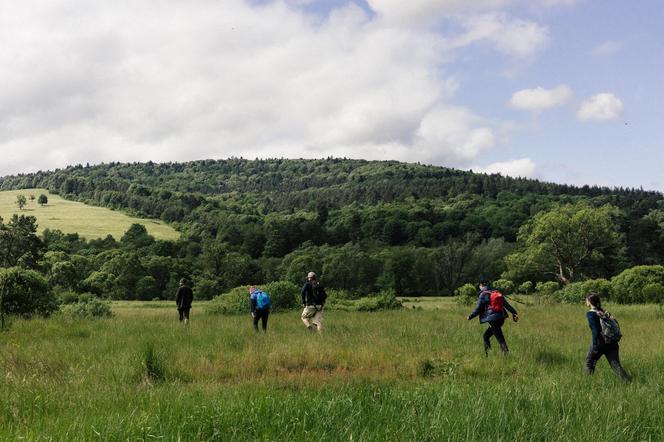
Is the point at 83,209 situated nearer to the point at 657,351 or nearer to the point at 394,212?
the point at 394,212

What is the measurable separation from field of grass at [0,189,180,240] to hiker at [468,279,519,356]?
115450 millimetres

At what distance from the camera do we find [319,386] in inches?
301

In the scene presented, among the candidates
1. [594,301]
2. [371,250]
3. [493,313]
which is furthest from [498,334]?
[371,250]

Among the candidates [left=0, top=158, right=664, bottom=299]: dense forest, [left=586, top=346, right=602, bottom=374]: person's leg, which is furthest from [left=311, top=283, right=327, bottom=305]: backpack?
[left=0, top=158, right=664, bottom=299]: dense forest

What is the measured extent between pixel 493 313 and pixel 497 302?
27 centimetres

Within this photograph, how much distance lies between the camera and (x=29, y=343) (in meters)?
12.5

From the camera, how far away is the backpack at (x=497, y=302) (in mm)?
11812

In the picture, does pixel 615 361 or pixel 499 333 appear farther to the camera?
pixel 499 333

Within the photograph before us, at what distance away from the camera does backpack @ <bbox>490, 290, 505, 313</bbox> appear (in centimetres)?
1181

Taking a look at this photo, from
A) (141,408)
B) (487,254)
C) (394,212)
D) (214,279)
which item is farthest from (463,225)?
(141,408)

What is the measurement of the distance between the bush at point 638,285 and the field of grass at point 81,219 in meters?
101

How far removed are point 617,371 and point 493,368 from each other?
205cm

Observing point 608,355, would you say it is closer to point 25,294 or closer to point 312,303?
point 312,303

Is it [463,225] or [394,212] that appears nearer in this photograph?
[463,225]
